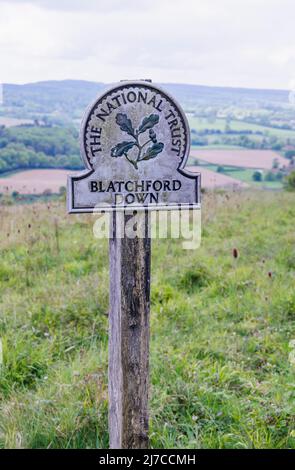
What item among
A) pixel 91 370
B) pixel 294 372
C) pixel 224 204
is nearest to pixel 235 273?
pixel 294 372

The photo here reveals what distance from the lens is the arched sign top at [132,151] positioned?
7.63 feet

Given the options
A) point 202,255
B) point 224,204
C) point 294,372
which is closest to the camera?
point 294,372

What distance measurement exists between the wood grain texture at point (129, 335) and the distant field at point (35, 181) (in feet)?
21.5

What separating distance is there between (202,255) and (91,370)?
320cm

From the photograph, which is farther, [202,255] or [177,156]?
[202,255]

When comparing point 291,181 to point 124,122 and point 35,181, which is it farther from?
point 124,122

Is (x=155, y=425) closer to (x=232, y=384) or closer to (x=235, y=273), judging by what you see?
(x=232, y=384)

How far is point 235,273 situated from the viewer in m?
5.75

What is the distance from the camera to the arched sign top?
7.63ft

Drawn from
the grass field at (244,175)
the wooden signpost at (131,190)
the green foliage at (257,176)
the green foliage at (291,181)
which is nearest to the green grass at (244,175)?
the grass field at (244,175)

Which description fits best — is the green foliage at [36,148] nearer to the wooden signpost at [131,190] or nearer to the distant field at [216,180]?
the distant field at [216,180]

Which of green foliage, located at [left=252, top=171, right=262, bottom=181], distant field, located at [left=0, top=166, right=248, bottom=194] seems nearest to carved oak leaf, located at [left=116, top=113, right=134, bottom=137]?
distant field, located at [left=0, top=166, right=248, bottom=194]

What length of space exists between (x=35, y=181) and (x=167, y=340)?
6.03 metres

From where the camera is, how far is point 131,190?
2414 millimetres
